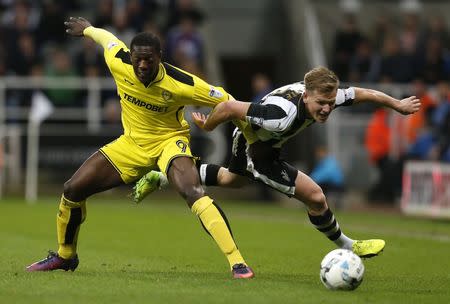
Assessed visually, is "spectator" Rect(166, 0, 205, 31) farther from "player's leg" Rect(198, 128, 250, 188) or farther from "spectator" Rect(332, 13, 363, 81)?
"player's leg" Rect(198, 128, 250, 188)

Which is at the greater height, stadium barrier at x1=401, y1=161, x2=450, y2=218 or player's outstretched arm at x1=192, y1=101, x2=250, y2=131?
player's outstretched arm at x1=192, y1=101, x2=250, y2=131

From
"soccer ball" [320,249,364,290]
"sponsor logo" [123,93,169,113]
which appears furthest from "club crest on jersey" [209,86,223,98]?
"soccer ball" [320,249,364,290]

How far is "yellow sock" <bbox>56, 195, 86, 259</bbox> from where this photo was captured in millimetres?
9602

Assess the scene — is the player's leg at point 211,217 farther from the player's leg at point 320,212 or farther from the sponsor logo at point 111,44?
the sponsor logo at point 111,44

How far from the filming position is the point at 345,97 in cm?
969

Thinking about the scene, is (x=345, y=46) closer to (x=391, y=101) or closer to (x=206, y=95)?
(x=391, y=101)

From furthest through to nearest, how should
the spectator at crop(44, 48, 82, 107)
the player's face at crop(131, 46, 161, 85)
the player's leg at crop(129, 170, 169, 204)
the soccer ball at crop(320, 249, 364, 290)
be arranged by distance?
the spectator at crop(44, 48, 82, 107) < the player's leg at crop(129, 170, 169, 204) < the player's face at crop(131, 46, 161, 85) < the soccer ball at crop(320, 249, 364, 290)

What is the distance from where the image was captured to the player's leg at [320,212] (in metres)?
9.86

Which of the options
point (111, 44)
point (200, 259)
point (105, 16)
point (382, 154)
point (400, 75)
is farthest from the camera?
point (105, 16)

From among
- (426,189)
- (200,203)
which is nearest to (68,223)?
(200,203)

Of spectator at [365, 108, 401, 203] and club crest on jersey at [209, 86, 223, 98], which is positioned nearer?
club crest on jersey at [209, 86, 223, 98]

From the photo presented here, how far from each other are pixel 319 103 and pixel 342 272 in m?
1.57

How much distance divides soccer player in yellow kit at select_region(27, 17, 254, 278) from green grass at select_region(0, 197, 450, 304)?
52cm

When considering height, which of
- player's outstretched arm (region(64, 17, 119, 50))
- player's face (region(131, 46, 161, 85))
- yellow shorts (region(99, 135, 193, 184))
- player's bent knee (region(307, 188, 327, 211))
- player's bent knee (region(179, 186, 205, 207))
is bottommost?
player's bent knee (region(307, 188, 327, 211))
